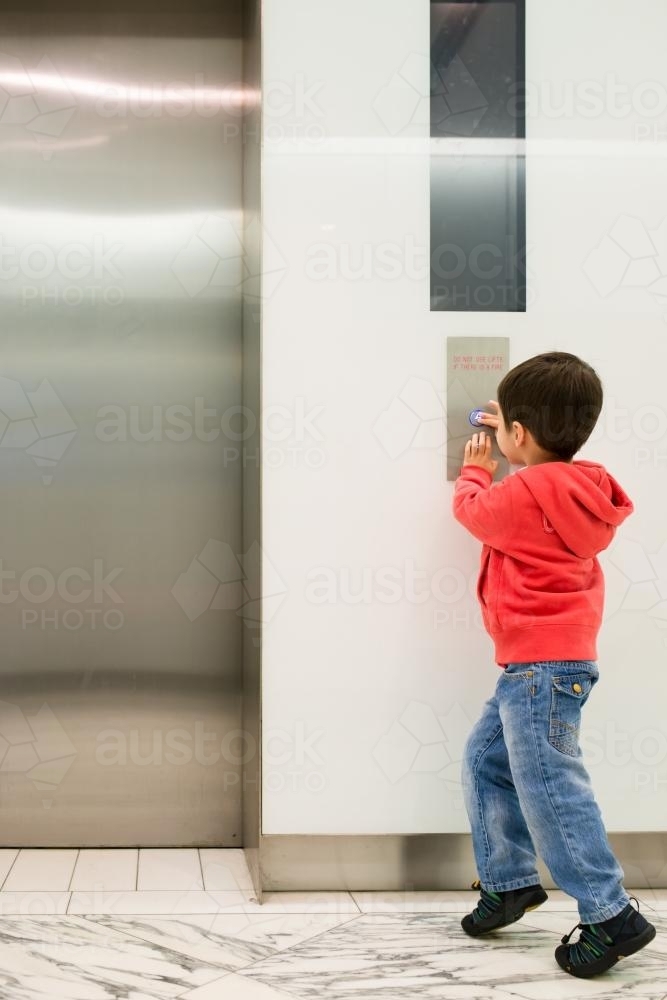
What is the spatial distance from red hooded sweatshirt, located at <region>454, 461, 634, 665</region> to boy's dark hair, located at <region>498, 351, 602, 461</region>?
0.18 feet

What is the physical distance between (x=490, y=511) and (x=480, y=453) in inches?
10.3

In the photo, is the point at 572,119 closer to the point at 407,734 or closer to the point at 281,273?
the point at 281,273

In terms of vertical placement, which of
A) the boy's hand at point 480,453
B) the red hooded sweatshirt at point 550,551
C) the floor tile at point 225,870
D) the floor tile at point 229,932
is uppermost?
the boy's hand at point 480,453

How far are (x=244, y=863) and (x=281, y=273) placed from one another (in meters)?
1.45

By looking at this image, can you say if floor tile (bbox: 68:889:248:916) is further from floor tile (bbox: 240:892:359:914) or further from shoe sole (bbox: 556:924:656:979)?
shoe sole (bbox: 556:924:656:979)

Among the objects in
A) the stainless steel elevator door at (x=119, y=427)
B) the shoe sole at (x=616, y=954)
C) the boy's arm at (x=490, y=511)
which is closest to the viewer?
the shoe sole at (x=616, y=954)

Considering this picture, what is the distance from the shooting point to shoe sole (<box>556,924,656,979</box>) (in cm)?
182

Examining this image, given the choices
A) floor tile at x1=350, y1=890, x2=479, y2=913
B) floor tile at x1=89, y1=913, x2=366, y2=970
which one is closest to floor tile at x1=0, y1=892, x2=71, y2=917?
floor tile at x1=89, y1=913, x2=366, y2=970

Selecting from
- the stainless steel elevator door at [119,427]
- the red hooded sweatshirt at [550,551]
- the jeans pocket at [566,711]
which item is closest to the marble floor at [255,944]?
the stainless steel elevator door at [119,427]

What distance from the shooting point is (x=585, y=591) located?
1938 millimetres

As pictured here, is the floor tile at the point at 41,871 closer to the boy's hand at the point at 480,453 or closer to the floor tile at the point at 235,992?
the floor tile at the point at 235,992

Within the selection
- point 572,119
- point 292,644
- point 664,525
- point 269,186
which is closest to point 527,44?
point 572,119

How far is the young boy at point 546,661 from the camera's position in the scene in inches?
73.0

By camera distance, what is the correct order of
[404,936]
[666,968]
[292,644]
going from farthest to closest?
1. [292,644]
2. [404,936]
3. [666,968]
